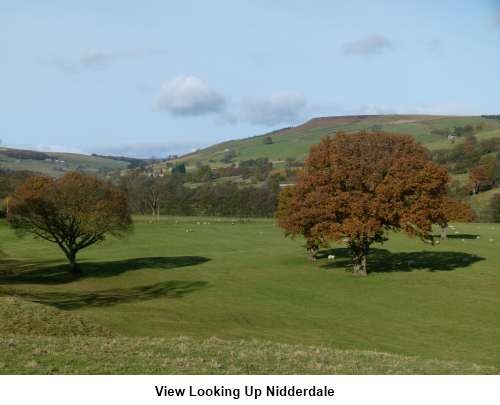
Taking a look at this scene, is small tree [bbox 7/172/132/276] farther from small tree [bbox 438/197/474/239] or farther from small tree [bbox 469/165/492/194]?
small tree [bbox 469/165/492/194]

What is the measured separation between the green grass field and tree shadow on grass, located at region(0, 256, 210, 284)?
13 centimetres

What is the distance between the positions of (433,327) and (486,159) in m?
171

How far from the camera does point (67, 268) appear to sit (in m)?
69.4

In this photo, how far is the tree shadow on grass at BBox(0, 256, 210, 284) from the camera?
205 ft

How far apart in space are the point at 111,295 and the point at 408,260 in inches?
1435

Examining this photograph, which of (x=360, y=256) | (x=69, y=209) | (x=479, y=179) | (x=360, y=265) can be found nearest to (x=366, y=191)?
(x=360, y=256)

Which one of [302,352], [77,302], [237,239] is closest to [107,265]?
[77,302]

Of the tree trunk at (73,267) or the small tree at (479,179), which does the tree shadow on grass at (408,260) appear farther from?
the small tree at (479,179)

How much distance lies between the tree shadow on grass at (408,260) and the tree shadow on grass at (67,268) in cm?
1740

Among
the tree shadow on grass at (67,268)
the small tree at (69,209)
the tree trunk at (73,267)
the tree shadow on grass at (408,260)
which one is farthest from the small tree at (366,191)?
the tree trunk at (73,267)

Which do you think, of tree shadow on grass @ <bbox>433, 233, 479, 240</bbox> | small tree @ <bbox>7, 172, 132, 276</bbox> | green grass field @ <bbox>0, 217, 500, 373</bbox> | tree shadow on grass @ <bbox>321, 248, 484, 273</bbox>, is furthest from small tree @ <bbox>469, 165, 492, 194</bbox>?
small tree @ <bbox>7, 172, 132, 276</bbox>

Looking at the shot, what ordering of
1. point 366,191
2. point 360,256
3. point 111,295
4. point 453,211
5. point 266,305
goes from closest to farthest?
point 266,305 < point 111,295 < point 453,211 < point 366,191 < point 360,256

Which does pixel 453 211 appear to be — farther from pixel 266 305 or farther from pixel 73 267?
pixel 73 267

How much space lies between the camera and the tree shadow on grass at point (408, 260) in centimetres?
6656
